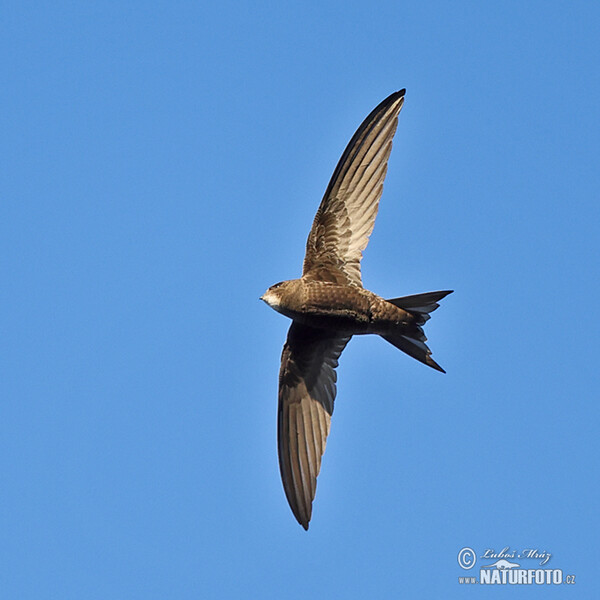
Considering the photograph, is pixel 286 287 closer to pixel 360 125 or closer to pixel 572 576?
pixel 360 125

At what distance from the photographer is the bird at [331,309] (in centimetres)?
991

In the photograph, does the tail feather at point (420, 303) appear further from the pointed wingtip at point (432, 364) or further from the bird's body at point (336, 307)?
the pointed wingtip at point (432, 364)

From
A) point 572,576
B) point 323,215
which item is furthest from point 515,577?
point 323,215

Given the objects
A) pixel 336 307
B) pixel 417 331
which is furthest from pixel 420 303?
pixel 336 307

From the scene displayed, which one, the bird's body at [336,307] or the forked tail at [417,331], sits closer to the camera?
the forked tail at [417,331]

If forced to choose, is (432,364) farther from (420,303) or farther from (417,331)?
(420,303)

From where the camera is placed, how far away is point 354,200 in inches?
408

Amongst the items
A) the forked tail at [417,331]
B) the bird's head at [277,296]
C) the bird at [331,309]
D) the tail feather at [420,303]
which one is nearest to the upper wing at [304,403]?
the bird at [331,309]

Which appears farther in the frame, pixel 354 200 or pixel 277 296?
pixel 354 200

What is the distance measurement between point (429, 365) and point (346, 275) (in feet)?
3.57

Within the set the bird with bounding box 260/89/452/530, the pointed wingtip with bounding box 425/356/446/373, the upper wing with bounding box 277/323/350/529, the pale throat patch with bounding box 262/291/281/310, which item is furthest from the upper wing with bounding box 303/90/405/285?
the pointed wingtip with bounding box 425/356/446/373

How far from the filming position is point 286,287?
10.0 meters

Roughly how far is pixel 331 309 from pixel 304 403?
132 cm

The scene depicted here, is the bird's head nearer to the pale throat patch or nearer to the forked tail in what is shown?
the pale throat patch
